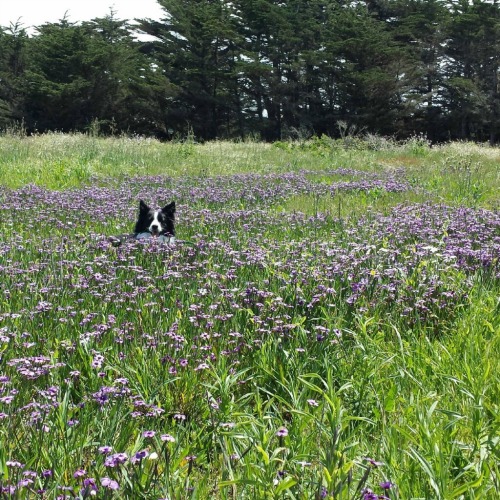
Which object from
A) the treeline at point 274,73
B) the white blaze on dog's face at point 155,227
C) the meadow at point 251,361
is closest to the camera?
the meadow at point 251,361

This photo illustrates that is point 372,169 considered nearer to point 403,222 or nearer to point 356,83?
point 403,222

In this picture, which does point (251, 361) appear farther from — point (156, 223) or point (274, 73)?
point (274, 73)

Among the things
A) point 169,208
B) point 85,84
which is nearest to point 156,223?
point 169,208

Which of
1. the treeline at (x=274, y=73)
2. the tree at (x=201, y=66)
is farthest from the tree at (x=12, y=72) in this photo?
the tree at (x=201, y=66)

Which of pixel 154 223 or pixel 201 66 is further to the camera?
pixel 201 66

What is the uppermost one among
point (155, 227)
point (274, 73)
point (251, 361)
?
point (274, 73)

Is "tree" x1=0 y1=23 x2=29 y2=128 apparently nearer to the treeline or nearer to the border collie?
the treeline

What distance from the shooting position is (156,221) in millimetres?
6324

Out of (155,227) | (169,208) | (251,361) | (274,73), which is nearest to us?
(251,361)

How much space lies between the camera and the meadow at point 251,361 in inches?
72.1

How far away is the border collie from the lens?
6.27 metres

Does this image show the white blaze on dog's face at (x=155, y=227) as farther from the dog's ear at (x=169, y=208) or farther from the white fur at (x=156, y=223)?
the dog's ear at (x=169, y=208)

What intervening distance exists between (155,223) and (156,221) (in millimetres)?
53

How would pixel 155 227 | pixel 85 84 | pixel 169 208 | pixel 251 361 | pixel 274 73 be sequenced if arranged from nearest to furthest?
pixel 251 361, pixel 155 227, pixel 169 208, pixel 85 84, pixel 274 73
